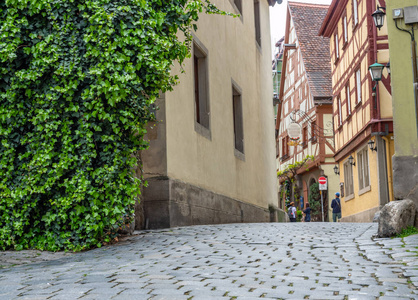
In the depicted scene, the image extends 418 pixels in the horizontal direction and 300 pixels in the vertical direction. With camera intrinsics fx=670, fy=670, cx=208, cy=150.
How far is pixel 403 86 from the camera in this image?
10180 mm

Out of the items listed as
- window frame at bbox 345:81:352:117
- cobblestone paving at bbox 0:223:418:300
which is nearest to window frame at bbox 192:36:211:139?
cobblestone paving at bbox 0:223:418:300

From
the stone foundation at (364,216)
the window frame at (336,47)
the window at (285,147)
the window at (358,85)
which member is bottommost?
the stone foundation at (364,216)

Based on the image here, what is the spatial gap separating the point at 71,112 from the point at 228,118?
754 cm

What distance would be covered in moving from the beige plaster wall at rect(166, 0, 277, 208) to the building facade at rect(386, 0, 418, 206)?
3524 millimetres

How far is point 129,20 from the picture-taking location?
8.28 metres

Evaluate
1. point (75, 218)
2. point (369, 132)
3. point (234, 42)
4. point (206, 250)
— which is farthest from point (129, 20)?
point (369, 132)

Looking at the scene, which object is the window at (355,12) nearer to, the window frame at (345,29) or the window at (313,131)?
the window frame at (345,29)

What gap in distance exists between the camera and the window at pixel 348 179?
84.9ft

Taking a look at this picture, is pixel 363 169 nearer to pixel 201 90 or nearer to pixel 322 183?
pixel 322 183

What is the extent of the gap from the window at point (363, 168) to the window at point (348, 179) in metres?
1.61

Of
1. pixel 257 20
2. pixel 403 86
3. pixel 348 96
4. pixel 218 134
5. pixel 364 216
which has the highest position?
pixel 257 20

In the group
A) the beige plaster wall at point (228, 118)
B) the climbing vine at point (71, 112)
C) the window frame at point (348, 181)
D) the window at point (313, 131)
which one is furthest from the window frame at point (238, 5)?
the window at point (313, 131)

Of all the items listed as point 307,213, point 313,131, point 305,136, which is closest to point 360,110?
point 307,213

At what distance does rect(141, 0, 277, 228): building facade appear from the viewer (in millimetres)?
10969
